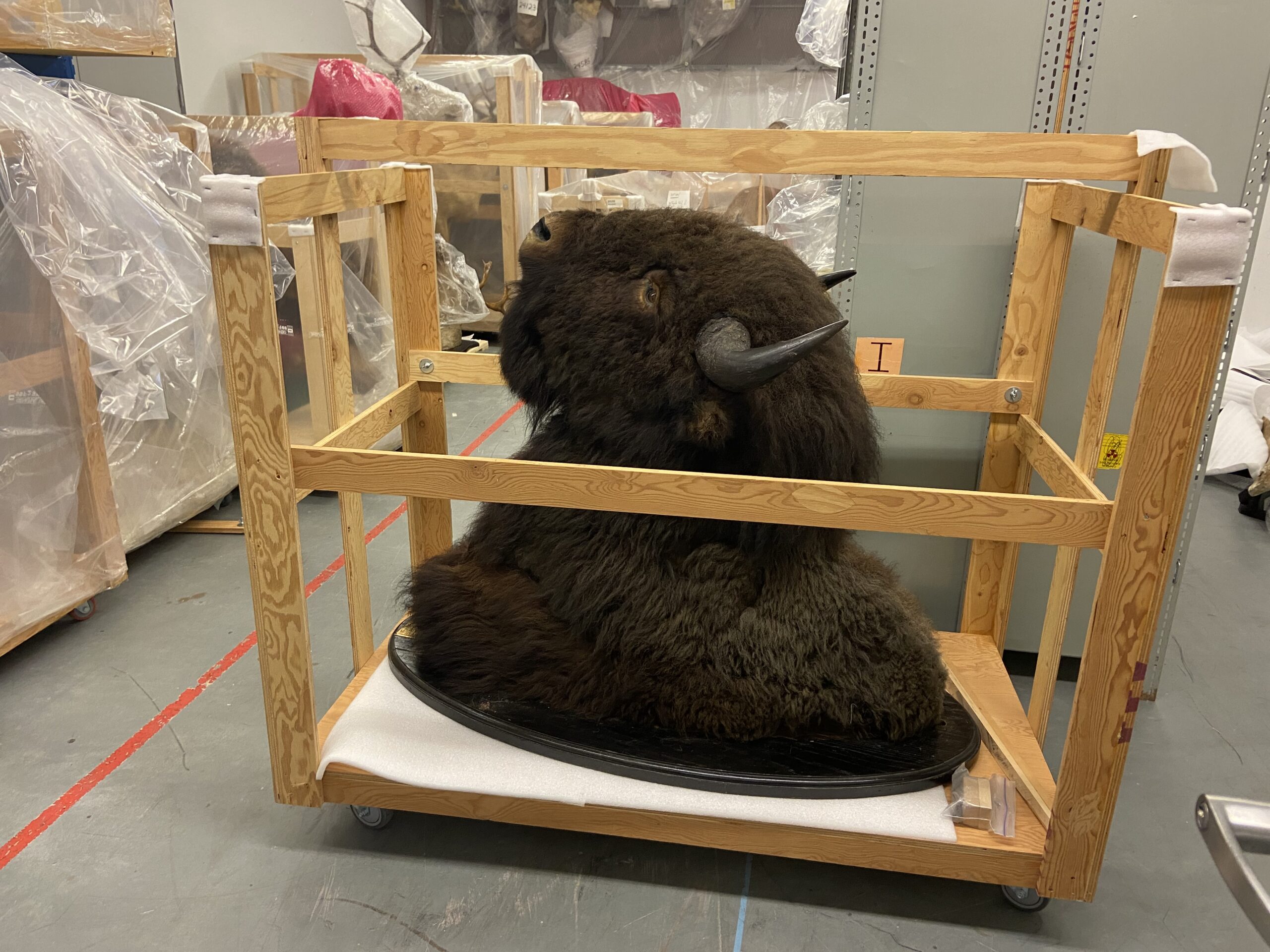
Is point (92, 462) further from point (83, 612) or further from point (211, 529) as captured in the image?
point (211, 529)

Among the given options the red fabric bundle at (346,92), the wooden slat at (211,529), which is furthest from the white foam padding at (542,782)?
the red fabric bundle at (346,92)

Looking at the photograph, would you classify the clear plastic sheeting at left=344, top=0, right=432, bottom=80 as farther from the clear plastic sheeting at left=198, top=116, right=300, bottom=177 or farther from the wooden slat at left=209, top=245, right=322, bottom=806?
the wooden slat at left=209, top=245, right=322, bottom=806

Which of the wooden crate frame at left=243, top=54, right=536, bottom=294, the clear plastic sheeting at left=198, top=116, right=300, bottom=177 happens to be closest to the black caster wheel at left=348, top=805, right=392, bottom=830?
the clear plastic sheeting at left=198, top=116, right=300, bottom=177

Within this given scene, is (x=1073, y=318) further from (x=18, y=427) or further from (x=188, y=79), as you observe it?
(x=188, y=79)

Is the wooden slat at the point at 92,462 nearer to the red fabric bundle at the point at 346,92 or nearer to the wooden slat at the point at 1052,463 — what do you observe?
the red fabric bundle at the point at 346,92

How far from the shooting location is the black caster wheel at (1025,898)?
1.49 meters

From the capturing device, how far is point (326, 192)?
1.53m

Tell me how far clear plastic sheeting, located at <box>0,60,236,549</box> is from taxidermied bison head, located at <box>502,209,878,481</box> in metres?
1.35

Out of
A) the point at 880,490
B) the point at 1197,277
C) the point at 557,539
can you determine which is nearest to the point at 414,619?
the point at 557,539

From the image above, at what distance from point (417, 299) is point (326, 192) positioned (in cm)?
45

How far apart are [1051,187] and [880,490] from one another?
94 cm

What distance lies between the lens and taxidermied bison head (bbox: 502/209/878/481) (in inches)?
56.5

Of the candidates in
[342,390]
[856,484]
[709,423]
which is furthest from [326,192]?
[856,484]

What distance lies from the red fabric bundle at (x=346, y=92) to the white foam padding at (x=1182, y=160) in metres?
2.38
